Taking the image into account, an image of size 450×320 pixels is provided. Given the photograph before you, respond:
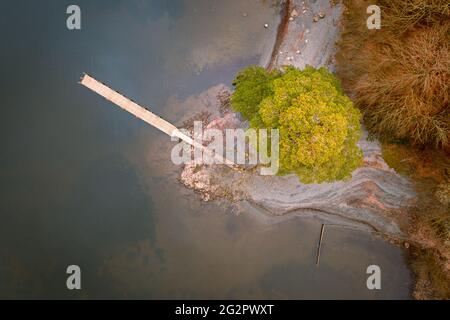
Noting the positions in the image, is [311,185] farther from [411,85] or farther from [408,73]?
[408,73]

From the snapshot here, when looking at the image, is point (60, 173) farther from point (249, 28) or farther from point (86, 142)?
point (249, 28)

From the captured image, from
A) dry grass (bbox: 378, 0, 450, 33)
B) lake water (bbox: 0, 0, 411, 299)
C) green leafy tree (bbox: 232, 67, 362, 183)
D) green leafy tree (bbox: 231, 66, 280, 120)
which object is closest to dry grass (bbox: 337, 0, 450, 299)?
dry grass (bbox: 378, 0, 450, 33)

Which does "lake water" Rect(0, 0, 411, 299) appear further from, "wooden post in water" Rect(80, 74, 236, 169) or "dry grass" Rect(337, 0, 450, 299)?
"dry grass" Rect(337, 0, 450, 299)

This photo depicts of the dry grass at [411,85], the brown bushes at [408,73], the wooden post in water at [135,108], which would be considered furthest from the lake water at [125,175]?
the dry grass at [411,85]

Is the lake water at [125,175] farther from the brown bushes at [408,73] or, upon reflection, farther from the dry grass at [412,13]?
the dry grass at [412,13]

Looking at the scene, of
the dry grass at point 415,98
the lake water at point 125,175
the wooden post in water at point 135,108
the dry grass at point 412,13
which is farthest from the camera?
the lake water at point 125,175
